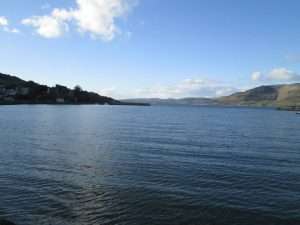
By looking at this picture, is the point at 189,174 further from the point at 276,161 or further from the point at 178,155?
the point at 276,161

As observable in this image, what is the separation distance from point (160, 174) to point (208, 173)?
469cm

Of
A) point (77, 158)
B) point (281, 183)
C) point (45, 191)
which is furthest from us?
point (77, 158)

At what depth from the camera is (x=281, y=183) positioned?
91.7ft

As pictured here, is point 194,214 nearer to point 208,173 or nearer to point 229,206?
point 229,206

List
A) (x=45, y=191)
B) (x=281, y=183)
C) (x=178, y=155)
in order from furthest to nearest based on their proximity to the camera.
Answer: (x=178, y=155) < (x=281, y=183) < (x=45, y=191)

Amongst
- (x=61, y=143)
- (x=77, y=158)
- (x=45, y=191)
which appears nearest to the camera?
(x=45, y=191)

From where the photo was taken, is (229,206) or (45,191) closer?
(229,206)

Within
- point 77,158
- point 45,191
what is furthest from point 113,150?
point 45,191

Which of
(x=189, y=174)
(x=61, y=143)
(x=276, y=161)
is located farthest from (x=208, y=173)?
(x=61, y=143)

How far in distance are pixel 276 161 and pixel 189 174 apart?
13643 millimetres

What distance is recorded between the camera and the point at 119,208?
69.9 feet

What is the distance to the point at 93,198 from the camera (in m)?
23.0

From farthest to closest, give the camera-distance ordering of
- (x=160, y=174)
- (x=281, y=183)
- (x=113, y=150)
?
1. (x=113, y=150)
2. (x=160, y=174)
3. (x=281, y=183)

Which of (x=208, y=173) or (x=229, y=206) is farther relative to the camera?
(x=208, y=173)
